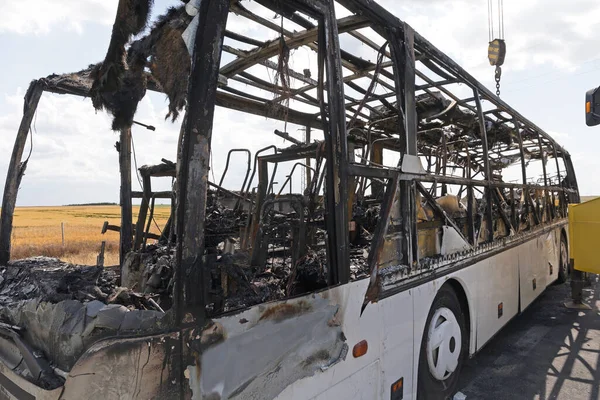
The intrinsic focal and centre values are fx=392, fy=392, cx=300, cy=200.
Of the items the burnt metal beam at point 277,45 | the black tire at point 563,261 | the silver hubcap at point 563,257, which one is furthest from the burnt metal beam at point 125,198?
the silver hubcap at point 563,257

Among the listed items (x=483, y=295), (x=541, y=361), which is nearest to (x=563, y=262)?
(x=541, y=361)

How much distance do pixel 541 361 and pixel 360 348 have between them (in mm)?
3370

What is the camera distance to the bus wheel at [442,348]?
10.2ft

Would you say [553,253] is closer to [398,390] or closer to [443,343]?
[443,343]

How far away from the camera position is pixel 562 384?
3893mm

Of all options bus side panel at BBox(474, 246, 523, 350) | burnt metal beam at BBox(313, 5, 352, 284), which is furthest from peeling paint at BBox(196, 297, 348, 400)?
bus side panel at BBox(474, 246, 523, 350)

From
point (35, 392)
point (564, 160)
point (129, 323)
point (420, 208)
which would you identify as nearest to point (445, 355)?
point (420, 208)

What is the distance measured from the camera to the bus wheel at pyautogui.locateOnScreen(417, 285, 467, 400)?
3.11 meters

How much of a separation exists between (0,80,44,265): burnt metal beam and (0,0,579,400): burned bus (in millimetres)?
11

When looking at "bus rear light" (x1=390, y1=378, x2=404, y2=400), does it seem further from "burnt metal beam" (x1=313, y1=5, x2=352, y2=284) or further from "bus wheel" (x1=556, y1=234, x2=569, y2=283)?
"bus wheel" (x1=556, y1=234, x2=569, y2=283)

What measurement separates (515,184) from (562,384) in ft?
8.47

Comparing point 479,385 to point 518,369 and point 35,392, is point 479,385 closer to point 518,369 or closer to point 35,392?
point 518,369

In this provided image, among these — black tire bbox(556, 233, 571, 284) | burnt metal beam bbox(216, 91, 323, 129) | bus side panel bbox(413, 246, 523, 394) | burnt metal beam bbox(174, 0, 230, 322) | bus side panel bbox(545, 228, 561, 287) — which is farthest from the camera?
black tire bbox(556, 233, 571, 284)

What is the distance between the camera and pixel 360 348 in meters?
2.32
